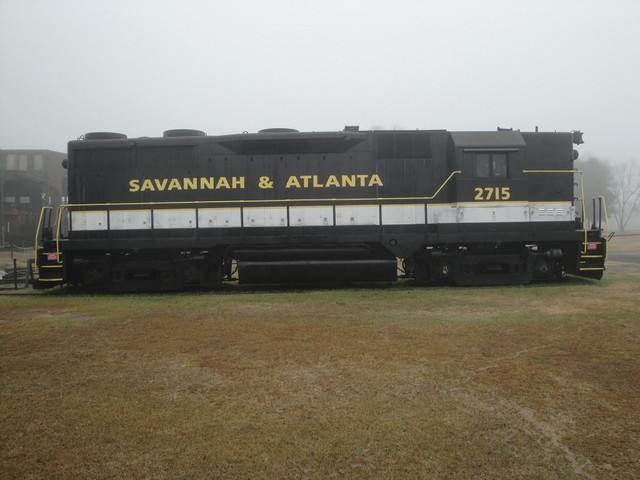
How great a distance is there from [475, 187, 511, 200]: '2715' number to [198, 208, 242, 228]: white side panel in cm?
626

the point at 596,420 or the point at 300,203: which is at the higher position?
the point at 300,203

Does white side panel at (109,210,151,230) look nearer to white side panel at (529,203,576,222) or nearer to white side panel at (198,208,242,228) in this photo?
white side panel at (198,208,242,228)

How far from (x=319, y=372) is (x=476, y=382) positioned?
171 centimetres

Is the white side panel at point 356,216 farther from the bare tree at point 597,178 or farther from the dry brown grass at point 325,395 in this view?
the bare tree at point 597,178

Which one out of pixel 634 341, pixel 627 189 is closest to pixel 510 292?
pixel 634 341

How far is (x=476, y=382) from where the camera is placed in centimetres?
475

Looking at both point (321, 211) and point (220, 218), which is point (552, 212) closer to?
point (321, 211)

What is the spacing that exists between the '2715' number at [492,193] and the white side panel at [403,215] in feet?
5.02

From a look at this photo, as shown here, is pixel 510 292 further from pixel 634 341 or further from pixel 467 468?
pixel 467 468

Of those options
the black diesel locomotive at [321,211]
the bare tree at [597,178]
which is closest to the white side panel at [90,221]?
the black diesel locomotive at [321,211]

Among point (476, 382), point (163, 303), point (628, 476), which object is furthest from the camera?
point (163, 303)

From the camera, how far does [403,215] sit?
38.3ft

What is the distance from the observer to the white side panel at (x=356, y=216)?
38.1 feet

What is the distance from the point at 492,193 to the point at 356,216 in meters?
3.59
